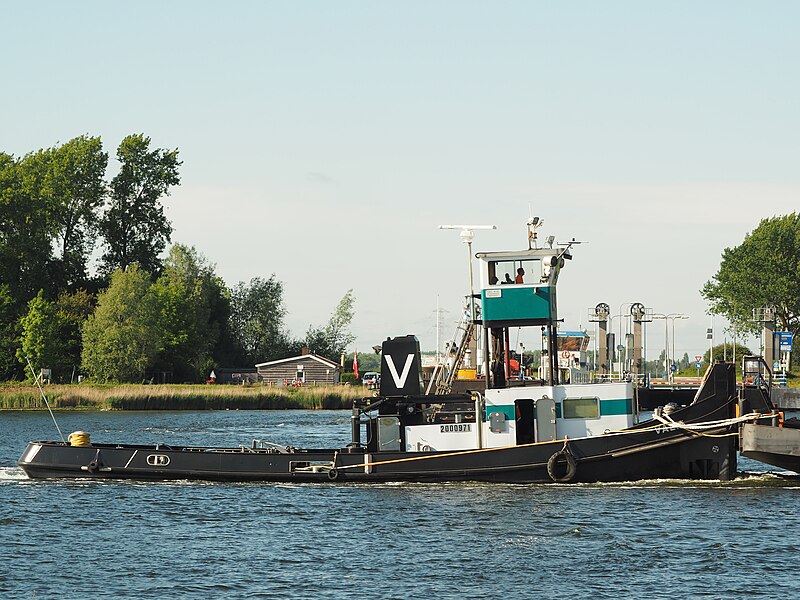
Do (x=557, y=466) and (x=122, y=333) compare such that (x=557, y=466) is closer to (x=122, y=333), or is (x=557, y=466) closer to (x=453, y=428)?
(x=453, y=428)

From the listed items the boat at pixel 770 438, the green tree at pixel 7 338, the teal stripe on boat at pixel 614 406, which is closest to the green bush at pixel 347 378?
the green tree at pixel 7 338

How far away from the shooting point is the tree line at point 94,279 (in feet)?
301

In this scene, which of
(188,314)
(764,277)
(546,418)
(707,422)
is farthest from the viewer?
(764,277)

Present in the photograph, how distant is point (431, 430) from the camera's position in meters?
30.4

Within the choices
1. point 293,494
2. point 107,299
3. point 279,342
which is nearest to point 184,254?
point 279,342

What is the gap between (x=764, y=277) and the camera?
5064 inches

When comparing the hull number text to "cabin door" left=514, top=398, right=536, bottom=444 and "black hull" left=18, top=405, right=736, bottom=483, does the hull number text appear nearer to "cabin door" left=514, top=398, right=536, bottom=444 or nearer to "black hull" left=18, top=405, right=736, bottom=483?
"black hull" left=18, top=405, right=736, bottom=483

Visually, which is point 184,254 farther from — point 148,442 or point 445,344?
point 445,344

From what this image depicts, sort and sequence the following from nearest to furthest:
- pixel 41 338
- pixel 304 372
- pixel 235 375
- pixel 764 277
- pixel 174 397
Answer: pixel 174 397
pixel 41 338
pixel 304 372
pixel 235 375
pixel 764 277

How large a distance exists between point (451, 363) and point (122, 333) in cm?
5973

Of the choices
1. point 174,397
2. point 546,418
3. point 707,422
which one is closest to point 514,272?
point 546,418

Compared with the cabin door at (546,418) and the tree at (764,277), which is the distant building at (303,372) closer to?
the tree at (764,277)

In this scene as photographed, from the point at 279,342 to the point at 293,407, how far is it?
4629 centimetres

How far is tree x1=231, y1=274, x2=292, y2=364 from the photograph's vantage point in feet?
421
